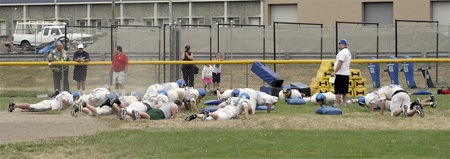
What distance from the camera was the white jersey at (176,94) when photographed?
74.3ft

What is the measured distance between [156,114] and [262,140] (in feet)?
15.5

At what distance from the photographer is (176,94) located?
2273 centimetres

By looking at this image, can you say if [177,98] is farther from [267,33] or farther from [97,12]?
[97,12]

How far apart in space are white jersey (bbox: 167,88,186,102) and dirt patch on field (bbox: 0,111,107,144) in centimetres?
178

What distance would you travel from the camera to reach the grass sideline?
50.6ft

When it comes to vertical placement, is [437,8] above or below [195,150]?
above

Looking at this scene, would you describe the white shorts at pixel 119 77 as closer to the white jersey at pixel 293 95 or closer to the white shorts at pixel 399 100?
the white jersey at pixel 293 95

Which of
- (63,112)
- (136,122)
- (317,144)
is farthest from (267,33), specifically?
(317,144)

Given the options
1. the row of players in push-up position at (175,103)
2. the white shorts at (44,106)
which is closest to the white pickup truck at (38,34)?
the white shorts at (44,106)

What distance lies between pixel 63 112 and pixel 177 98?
283 cm

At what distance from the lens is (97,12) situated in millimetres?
66375

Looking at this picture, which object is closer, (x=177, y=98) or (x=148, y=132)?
(x=148, y=132)

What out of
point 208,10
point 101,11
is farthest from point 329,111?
point 101,11

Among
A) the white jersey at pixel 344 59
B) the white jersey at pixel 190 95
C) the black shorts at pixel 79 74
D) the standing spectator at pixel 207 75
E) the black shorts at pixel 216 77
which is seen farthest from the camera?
the standing spectator at pixel 207 75
